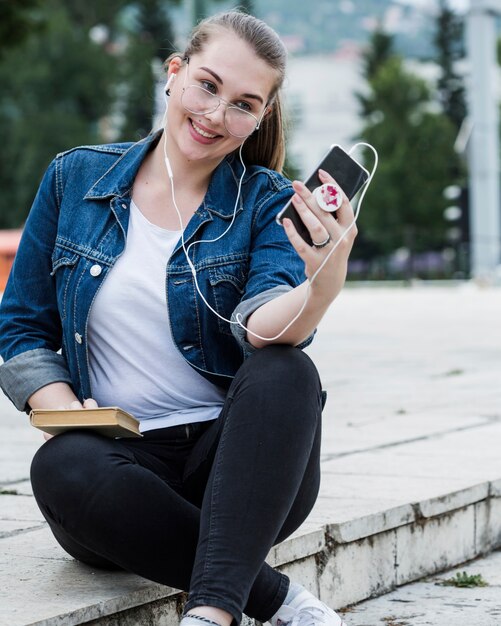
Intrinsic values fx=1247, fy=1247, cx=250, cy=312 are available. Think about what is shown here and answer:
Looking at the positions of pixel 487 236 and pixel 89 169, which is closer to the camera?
pixel 89 169

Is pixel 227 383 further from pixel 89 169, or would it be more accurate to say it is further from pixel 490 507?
pixel 490 507

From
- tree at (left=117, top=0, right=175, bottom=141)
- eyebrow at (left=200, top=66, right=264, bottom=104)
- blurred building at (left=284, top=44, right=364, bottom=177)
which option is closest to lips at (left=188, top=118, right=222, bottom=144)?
eyebrow at (left=200, top=66, right=264, bottom=104)

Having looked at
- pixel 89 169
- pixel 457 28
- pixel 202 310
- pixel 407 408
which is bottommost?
pixel 407 408

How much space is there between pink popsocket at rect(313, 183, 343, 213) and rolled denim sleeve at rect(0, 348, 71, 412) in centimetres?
72

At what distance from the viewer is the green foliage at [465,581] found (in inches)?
133

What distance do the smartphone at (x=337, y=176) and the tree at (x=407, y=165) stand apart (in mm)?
40825

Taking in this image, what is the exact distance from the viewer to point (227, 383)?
2.76 meters

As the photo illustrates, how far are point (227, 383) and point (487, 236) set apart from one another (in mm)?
22609

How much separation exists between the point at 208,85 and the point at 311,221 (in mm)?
515

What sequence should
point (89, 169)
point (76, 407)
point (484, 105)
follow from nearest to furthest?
point (76, 407), point (89, 169), point (484, 105)

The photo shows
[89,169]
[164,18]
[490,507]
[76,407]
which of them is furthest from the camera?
[164,18]

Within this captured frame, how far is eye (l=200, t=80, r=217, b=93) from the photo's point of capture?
2729 mm

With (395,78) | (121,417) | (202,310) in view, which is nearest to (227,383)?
(202,310)

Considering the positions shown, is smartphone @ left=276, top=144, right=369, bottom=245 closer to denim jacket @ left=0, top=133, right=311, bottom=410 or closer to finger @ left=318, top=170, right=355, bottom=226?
finger @ left=318, top=170, right=355, bottom=226
